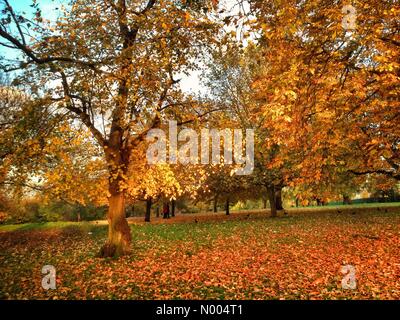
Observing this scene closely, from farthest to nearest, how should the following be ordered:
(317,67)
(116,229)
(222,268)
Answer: (116,229)
(222,268)
(317,67)

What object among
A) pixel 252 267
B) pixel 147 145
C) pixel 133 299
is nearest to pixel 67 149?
pixel 147 145

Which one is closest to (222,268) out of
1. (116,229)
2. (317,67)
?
(116,229)

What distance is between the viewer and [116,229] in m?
16.5

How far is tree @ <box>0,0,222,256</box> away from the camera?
11.0 metres

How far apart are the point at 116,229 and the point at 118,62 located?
28.8ft

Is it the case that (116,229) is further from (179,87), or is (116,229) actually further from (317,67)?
(317,67)

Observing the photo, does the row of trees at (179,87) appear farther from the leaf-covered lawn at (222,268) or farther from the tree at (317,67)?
the leaf-covered lawn at (222,268)

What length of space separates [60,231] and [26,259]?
47.7ft

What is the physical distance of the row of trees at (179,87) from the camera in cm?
938

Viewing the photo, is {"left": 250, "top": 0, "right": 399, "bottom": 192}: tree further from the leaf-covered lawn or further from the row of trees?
the leaf-covered lawn

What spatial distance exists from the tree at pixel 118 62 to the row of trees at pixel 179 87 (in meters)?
0.07

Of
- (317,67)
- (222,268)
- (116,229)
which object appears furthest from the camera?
(116,229)

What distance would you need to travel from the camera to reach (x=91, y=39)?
40.9 ft
